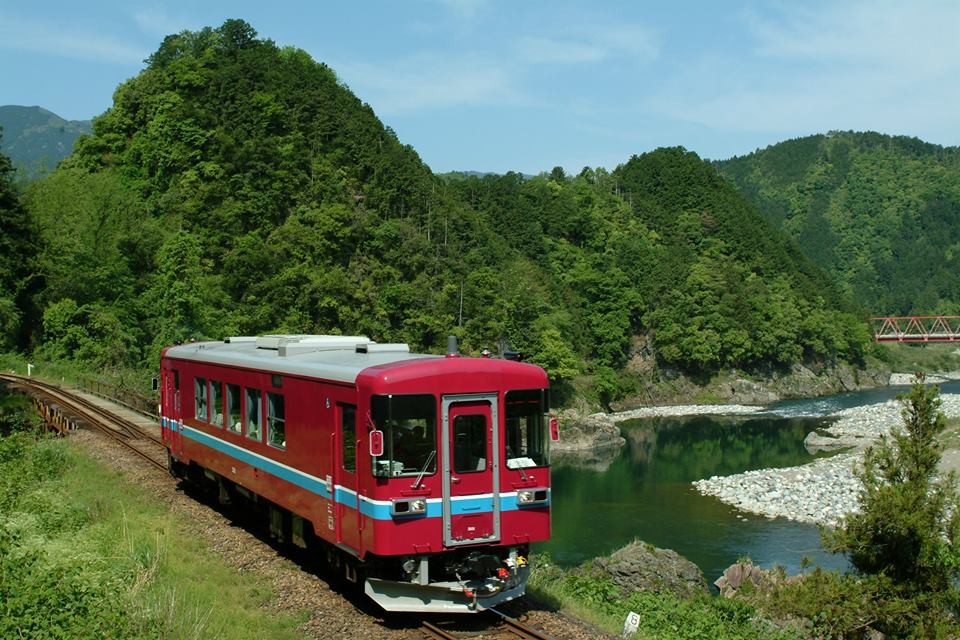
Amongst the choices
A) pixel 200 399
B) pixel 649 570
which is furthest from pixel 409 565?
pixel 649 570

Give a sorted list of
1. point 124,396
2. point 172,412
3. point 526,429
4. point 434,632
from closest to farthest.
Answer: point 434,632
point 526,429
point 172,412
point 124,396

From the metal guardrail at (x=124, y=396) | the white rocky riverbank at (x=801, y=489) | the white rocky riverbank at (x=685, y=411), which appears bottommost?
the white rocky riverbank at (x=685, y=411)

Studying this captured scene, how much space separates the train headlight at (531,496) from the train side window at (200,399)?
8515mm

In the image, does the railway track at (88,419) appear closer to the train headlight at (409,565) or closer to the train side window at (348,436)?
the train headlight at (409,565)

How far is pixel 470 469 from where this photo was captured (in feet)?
39.1

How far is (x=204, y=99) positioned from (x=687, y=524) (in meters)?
57.3

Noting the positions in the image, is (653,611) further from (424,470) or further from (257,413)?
(257,413)

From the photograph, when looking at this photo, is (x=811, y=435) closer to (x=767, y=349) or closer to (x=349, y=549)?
(x=767, y=349)

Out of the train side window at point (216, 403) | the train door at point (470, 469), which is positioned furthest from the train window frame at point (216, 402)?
the train door at point (470, 469)

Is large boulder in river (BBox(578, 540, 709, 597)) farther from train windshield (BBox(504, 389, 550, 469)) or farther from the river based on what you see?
train windshield (BBox(504, 389, 550, 469))

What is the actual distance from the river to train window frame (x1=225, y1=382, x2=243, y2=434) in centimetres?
1593

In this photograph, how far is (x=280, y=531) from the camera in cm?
1539

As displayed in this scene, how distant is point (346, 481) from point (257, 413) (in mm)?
3971

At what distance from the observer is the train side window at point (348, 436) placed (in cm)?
1199
